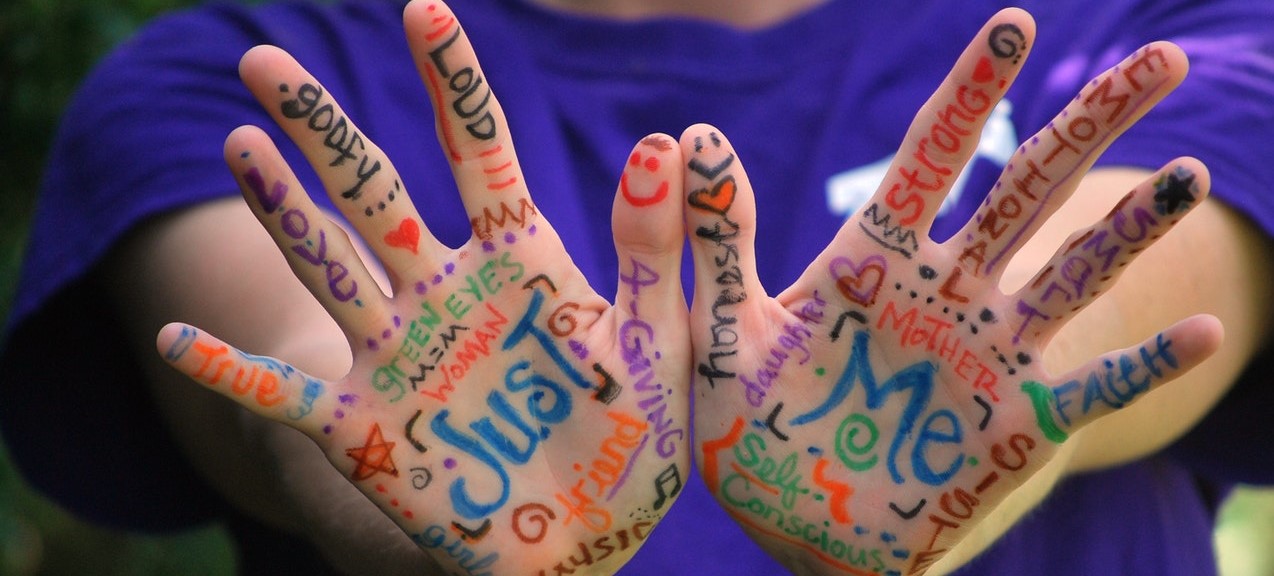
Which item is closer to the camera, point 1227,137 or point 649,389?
point 649,389

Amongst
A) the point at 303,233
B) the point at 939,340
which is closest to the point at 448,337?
the point at 303,233

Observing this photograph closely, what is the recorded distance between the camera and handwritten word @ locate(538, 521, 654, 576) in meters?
0.85

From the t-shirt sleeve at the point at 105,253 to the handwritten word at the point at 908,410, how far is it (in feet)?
2.17

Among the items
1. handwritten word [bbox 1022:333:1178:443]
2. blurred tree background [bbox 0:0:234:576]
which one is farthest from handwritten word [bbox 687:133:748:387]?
blurred tree background [bbox 0:0:234:576]

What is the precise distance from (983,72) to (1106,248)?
0.47 feet

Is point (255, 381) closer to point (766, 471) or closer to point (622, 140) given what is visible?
point (766, 471)

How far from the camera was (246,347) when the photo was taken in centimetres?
113

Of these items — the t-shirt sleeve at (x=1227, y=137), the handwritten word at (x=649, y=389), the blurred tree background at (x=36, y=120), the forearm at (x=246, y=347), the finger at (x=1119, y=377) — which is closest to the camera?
the finger at (x=1119, y=377)

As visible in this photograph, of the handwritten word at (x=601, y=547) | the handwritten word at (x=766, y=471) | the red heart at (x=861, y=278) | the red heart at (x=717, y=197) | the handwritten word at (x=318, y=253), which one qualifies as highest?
the red heart at (x=717, y=197)

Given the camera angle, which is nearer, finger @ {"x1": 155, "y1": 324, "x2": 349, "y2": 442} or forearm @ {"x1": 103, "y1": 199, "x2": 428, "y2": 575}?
finger @ {"x1": 155, "y1": 324, "x2": 349, "y2": 442}

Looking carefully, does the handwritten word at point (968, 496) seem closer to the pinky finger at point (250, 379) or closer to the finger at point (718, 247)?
the finger at point (718, 247)

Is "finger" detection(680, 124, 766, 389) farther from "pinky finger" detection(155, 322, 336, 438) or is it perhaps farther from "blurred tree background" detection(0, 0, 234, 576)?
"blurred tree background" detection(0, 0, 234, 576)

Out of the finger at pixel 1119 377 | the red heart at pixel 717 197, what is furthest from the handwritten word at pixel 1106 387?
the red heart at pixel 717 197

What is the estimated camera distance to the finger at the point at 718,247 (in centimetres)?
83
